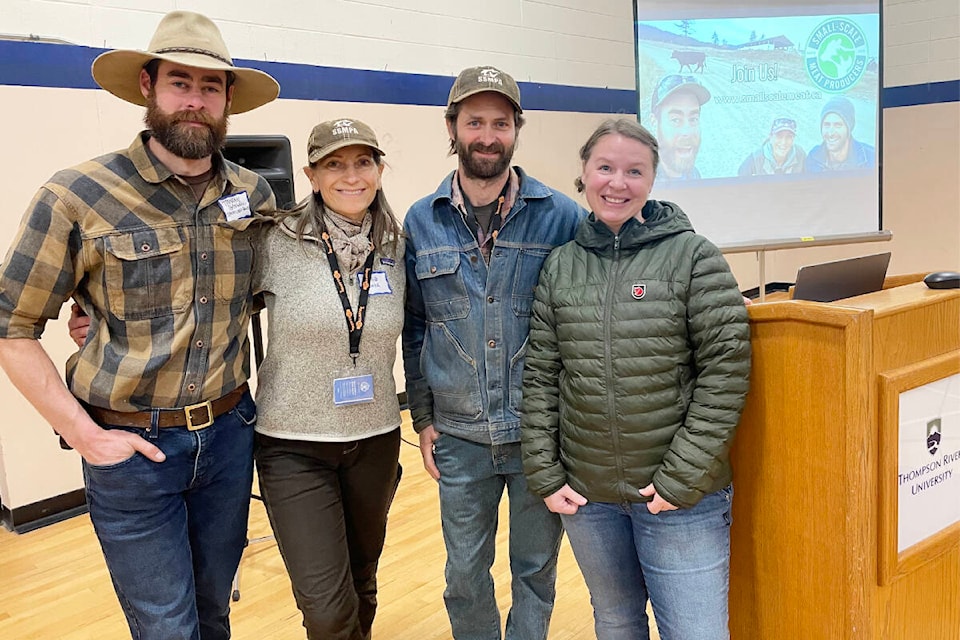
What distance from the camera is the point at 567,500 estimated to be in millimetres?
1720

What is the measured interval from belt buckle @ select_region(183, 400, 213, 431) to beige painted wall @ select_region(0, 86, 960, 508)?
2.26 m

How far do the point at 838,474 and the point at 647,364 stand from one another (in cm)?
44

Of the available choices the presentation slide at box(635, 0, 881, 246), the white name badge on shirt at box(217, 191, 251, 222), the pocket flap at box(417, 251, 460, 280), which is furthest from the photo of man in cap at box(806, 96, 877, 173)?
the white name badge on shirt at box(217, 191, 251, 222)

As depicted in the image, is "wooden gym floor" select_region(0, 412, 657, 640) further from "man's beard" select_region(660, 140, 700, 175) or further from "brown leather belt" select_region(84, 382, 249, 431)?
"man's beard" select_region(660, 140, 700, 175)

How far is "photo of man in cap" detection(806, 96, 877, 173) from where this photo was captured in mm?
3559

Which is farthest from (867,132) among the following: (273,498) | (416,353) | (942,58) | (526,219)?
(942,58)

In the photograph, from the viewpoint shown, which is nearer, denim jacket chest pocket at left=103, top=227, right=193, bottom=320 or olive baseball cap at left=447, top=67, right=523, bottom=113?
denim jacket chest pocket at left=103, top=227, right=193, bottom=320

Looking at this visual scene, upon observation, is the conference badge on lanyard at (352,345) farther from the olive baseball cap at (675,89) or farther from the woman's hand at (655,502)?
the olive baseball cap at (675,89)

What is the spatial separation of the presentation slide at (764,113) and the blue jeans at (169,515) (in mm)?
2338

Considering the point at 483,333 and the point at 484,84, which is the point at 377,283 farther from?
the point at 484,84

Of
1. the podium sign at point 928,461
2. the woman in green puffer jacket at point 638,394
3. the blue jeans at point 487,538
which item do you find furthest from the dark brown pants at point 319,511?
the podium sign at point 928,461

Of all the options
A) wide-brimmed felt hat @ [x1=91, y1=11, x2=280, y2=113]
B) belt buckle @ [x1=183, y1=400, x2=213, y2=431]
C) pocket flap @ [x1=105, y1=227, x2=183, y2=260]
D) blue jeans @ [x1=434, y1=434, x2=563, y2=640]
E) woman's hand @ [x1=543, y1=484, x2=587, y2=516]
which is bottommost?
blue jeans @ [x1=434, y1=434, x2=563, y2=640]

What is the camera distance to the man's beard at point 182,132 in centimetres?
174

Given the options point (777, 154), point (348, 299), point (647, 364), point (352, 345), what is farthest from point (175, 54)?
point (777, 154)
